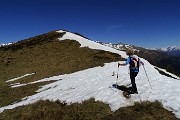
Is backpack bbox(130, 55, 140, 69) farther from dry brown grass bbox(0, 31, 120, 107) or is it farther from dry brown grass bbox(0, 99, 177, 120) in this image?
dry brown grass bbox(0, 31, 120, 107)

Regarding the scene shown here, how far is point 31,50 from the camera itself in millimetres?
65438

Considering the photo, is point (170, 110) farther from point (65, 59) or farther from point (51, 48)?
point (51, 48)

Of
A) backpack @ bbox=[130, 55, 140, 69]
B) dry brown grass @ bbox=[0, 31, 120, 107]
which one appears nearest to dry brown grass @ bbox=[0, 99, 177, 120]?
backpack @ bbox=[130, 55, 140, 69]

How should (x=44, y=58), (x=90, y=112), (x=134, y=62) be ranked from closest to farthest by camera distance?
1. (x=90, y=112)
2. (x=134, y=62)
3. (x=44, y=58)

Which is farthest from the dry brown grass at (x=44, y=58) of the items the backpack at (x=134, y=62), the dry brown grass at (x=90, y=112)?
the backpack at (x=134, y=62)

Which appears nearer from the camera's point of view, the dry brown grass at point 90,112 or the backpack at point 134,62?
the dry brown grass at point 90,112

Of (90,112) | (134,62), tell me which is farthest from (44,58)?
(90,112)

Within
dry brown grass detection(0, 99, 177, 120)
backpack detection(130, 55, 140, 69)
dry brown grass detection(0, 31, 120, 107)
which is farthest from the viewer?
dry brown grass detection(0, 31, 120, 107)

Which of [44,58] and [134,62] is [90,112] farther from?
[44,58]

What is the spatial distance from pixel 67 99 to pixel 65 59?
31.1 metres

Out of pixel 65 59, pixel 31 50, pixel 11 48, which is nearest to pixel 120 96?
pixel 65 59

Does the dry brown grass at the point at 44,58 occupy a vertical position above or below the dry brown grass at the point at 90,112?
above

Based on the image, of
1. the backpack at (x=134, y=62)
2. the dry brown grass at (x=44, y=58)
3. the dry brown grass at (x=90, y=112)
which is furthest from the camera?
the dry brown grass at (x=44, y=58)

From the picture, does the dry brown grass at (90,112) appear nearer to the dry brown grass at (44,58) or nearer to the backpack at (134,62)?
the backpack at (134,62)
